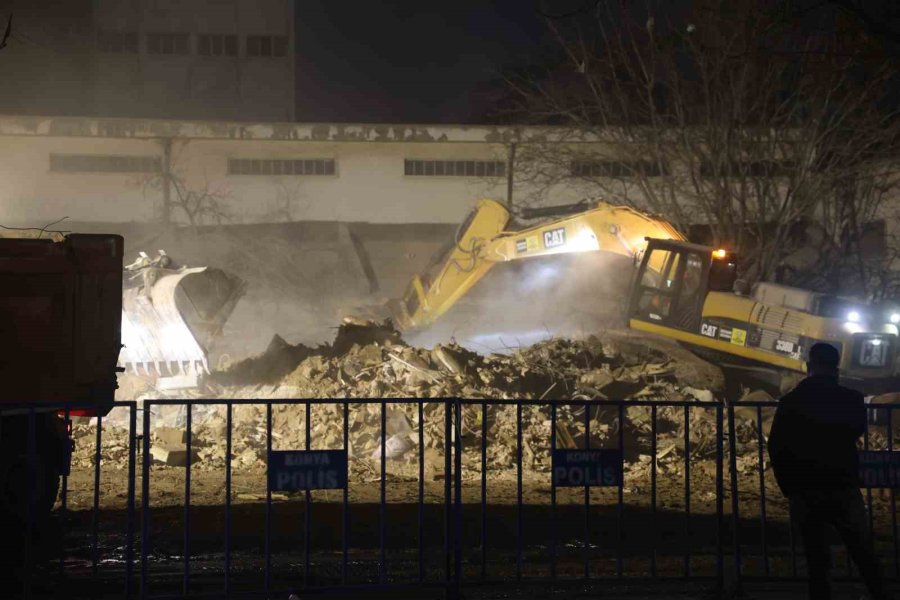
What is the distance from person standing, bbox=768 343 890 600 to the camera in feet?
19.0

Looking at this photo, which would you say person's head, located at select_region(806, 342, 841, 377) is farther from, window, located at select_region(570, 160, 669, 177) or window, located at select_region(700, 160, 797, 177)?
window, located at select_region(570, 160, 669, 177)

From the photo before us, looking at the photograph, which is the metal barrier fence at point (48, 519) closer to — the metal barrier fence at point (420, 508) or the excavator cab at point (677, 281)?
the metal barrier fence at point (420, 508)

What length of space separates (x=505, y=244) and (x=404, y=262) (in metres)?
8.92

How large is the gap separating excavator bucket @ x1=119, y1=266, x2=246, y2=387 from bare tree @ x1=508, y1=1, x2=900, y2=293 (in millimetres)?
11451

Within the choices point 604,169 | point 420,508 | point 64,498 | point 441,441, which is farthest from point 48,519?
point 604,169

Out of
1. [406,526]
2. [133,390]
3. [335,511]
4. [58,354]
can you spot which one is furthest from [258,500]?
[133,390]

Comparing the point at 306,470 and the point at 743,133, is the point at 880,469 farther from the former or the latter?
the point at 743,133

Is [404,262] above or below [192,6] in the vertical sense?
below

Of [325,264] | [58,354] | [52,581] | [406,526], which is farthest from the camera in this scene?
[325,264]

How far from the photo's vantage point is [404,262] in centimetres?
2622

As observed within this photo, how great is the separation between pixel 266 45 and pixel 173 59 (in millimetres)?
3363

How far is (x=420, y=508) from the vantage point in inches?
266

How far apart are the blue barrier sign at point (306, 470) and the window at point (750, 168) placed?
18336 mm

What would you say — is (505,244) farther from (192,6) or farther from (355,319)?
(192,6)
